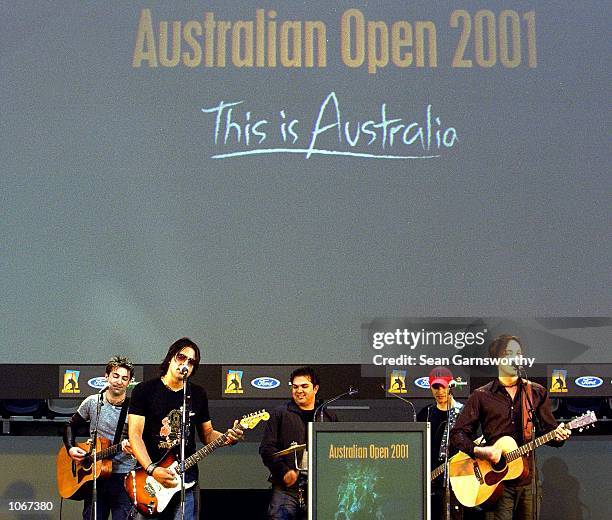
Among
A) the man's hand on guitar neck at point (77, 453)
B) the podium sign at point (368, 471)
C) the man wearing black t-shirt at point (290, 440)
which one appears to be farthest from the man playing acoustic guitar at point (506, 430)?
the podium sign at point (368, 471)

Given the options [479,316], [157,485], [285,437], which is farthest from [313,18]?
[157,485]

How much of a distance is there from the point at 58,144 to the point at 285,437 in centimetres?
252

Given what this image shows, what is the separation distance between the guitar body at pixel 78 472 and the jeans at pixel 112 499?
55mm

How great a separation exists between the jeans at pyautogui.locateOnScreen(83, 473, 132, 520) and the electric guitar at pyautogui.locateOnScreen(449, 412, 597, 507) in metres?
2.00

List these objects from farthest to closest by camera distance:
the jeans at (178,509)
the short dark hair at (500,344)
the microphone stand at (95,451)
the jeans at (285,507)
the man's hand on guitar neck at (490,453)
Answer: the short dark hair at (500,344), the man's hand on guitar neck at (490,453), the jeans at (285,507), the microphone stand at (95,451), the jeans at (178,509)

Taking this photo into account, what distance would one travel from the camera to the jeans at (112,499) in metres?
5.92

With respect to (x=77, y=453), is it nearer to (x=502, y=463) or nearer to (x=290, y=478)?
(x=290, y=478)

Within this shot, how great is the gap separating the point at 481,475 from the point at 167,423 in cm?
192

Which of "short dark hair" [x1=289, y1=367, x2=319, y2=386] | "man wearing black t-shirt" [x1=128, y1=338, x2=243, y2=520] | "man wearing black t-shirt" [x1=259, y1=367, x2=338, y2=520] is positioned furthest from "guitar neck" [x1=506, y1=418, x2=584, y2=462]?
"man wearing black t-shirt" [x1=128, y1=338, x2=243, y2=520]

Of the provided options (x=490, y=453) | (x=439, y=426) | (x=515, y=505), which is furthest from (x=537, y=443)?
(x=439, y=426)

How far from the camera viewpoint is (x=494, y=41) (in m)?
6.76

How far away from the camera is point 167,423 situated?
5.47m

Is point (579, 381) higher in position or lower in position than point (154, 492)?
higher

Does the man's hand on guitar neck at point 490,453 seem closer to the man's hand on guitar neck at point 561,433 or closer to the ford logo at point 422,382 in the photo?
the man's hand on guitar neck at point 561,433
